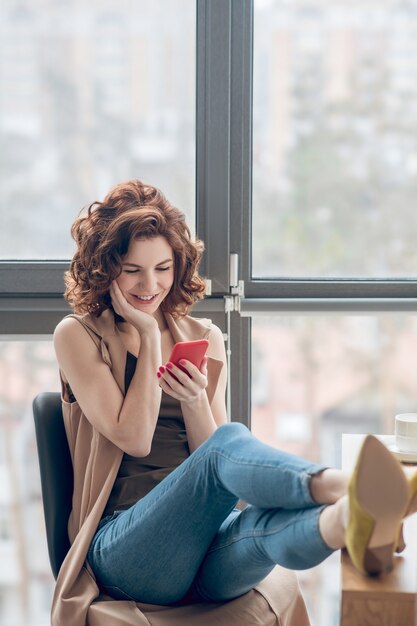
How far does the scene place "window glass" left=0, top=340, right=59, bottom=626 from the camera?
2.58 metres

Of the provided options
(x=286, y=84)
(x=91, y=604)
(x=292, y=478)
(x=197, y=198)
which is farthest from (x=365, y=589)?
(x=286, y=84)

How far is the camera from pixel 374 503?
4.31 ft

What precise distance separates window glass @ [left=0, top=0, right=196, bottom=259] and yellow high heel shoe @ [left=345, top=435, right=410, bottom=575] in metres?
1.34

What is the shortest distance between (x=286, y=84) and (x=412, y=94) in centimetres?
37

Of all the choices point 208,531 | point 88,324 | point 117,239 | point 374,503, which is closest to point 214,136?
point 117,239

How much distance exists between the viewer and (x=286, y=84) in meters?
2.53

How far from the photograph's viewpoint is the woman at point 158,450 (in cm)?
156

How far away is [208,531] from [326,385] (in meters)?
0.98

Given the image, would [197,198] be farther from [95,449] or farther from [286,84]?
[95,449]

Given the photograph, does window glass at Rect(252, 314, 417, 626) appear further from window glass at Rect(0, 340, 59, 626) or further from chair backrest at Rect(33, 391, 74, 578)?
chair backrest at Rect(33, 391, 74, 578)

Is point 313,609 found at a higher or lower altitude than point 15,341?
lower

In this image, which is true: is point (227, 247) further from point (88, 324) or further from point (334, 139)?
point (88, 324)

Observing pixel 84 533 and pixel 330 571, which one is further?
pixel 330 571

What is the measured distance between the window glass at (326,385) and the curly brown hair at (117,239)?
1.88ft
